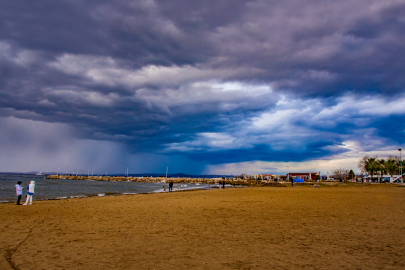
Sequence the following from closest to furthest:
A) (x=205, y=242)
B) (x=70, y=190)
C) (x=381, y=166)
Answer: (x=205, y=242), (x=70, y=190), (x=381, y=166)

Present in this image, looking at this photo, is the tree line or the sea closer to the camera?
the sea

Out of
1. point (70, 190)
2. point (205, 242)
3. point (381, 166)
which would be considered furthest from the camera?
point (381, 166)

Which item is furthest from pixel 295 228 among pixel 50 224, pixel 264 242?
pixel 50 224

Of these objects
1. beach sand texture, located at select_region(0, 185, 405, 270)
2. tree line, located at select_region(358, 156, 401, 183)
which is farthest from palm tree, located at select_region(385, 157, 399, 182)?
beach sand texture, located at select_region(0, 185, 405, 270)

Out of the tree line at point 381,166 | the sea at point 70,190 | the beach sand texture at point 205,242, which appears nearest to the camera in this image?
the beach sand texture at point 205,242

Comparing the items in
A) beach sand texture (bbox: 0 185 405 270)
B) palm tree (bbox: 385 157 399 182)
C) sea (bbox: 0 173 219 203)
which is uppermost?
palm tree (bbox: 385 157 399 182)

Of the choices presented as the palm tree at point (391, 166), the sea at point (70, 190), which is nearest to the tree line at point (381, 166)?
the palm tree at point (391, 166)

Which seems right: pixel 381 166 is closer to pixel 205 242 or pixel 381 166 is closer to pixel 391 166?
pixel 391 166

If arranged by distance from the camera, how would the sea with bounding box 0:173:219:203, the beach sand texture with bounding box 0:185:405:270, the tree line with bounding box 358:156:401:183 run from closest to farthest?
the beach sand texture with bounding box 0:185:405:270
the sea with bounding box 0:173:219:203
the tree line with bounding box 358:156:401:183

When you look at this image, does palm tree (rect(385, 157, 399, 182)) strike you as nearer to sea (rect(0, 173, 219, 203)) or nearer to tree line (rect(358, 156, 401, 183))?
tree line (rect(358, 156, 401, 183))

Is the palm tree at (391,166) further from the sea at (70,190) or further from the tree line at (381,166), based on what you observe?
the sea at (70,190)

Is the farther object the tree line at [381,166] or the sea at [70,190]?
the tree line at [381,166]

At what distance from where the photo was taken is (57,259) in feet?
26.6

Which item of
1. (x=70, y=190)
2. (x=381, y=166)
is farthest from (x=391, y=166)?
(x=70, y=190)
